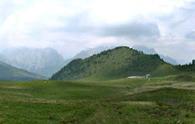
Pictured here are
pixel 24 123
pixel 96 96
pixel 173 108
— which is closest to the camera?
pixel 24 123

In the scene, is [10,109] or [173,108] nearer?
[10,109]

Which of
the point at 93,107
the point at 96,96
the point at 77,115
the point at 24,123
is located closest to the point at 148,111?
the point at 93,107

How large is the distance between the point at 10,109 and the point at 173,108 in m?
27.4

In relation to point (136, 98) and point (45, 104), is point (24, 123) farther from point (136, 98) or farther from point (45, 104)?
point (136, 98)

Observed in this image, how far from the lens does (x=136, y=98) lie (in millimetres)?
87938

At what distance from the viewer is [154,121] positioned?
5369cm

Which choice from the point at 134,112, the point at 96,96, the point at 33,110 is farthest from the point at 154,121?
the point at 96,96

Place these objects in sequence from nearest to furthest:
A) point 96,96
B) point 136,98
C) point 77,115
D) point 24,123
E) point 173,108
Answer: point 24,123 < point 77,115 < point 173,108 < point 136,98 < point 96,96

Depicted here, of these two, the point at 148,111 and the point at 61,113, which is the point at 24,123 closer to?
the point at 61,113

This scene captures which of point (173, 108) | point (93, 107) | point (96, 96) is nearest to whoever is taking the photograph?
point (93, 107)

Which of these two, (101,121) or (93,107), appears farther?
(93,107)

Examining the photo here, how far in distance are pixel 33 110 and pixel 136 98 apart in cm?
3652

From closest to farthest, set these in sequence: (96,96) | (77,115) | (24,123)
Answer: (24,123) < (77,115) < (96,96)

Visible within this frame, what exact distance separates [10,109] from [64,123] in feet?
30.7
